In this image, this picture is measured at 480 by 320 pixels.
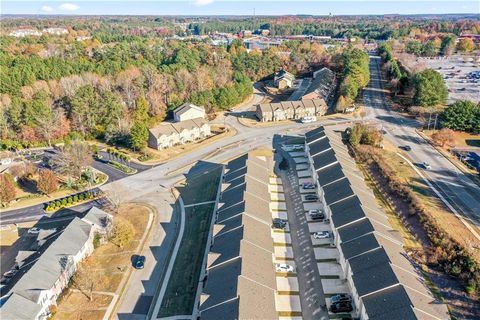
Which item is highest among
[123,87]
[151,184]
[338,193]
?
[123,87]

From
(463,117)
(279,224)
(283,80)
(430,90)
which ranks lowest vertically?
(279,224)

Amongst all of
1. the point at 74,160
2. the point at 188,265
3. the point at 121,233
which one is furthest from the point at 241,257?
the point at 74,160

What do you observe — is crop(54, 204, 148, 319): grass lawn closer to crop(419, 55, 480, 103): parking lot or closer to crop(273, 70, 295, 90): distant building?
crop(273, 70, 295, 90): distant building

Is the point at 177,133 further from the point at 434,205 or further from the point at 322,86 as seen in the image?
the point at 434,205

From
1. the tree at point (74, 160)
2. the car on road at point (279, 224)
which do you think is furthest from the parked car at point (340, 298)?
the tree at point (74, 160)

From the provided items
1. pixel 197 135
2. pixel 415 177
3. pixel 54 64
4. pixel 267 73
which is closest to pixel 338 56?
pixel 267 73

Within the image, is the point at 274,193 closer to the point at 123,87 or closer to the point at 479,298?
the point at 479,298
